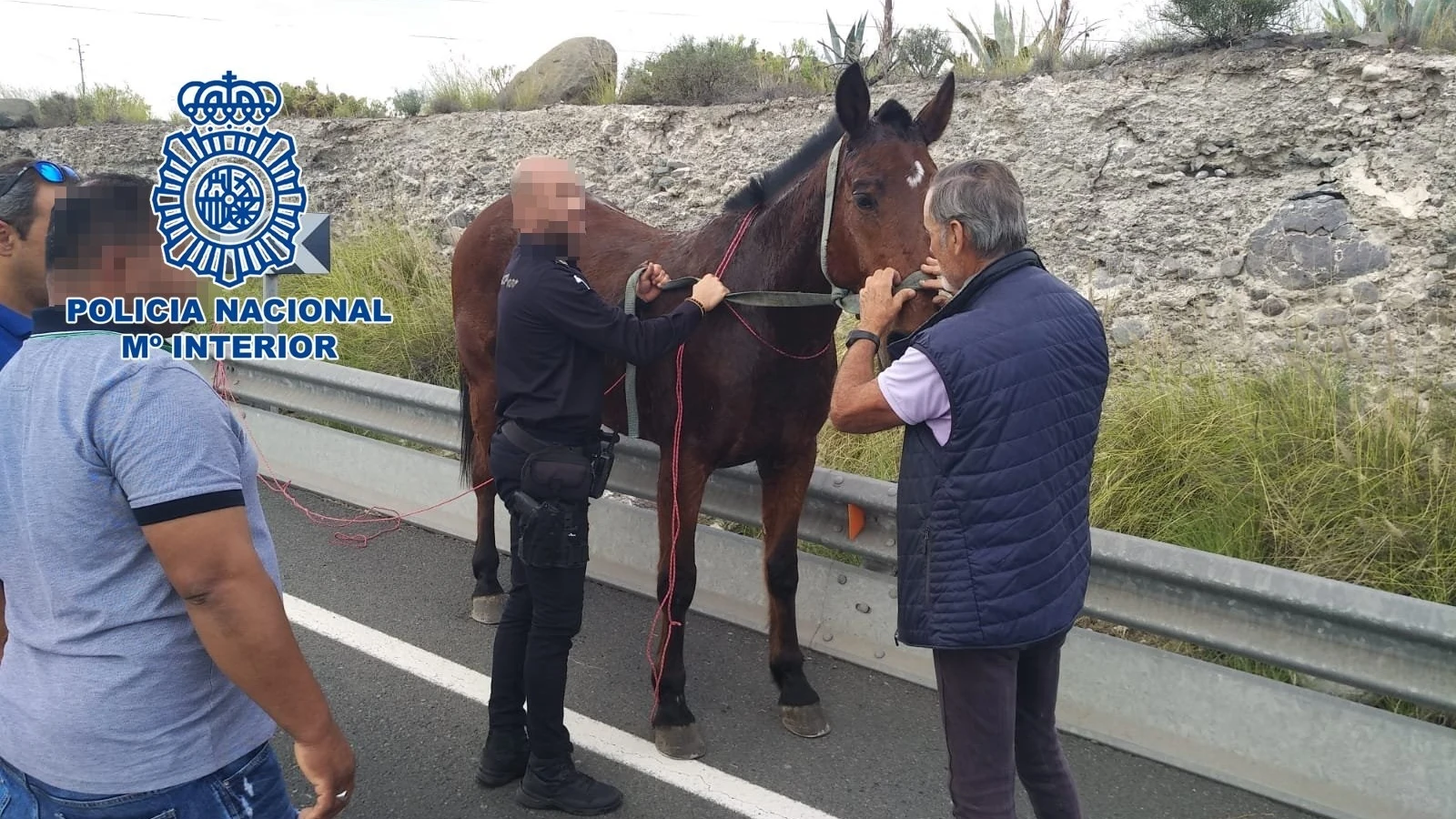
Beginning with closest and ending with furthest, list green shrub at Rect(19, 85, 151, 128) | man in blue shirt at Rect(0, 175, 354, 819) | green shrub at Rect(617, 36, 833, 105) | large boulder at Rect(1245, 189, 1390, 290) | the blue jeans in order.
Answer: man in blue shirt at Rect(0, 175, 354, 819)
the blue jeans
large boulder at Rect(1245, 189, 1390, 290)
green shrub at Rect(617, 36, 833, 105)
green shrub at Rect(19, 85, 151, 128)

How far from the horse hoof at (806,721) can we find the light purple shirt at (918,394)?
1766 mm

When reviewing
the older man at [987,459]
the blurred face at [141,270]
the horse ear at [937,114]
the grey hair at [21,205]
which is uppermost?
the horse ear at [937,114]

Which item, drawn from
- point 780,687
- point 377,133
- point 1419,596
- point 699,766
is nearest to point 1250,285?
point 1419,596

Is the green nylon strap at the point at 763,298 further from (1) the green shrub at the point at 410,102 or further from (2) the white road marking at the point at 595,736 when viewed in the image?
(1) the green shrub at the point at 410,102

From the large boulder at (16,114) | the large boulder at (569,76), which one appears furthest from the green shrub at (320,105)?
the large boulder at (16,114)

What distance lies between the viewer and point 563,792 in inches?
135

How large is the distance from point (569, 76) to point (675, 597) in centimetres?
934

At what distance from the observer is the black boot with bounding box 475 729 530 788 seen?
3.58 meters

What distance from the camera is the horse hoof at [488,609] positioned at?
485 centimetres

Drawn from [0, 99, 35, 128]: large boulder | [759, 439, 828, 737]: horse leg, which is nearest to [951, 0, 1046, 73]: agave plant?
[759, 439, 828, 737]: horse leg

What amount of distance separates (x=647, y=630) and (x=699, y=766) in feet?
3.60

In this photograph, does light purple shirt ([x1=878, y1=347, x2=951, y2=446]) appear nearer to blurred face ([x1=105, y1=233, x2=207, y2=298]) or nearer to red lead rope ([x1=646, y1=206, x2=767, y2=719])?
red lead rope ([x1=646, y1=206, x2=767, y2=719])

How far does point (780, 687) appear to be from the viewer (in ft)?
13.3

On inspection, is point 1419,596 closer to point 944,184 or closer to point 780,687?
point 780,687
